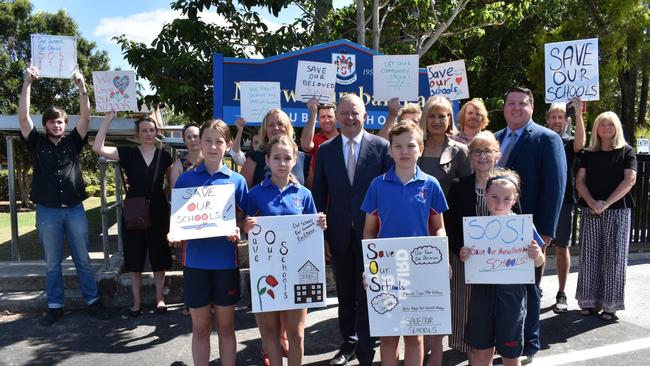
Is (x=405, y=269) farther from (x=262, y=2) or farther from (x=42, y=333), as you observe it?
(x=262, y=2)

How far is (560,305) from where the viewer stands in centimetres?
503

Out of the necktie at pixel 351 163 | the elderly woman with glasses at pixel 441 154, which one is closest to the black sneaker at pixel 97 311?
the necktie at pixel 351 163

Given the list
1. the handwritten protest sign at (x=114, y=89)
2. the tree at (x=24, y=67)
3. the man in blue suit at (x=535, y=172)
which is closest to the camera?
the man in blue suit at (x=535, y=172)

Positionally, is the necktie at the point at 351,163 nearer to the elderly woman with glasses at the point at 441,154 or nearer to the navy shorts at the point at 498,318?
the elderly woman with glasses at the point at 441,154

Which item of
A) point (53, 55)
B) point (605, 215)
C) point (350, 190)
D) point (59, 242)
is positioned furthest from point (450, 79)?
point (59, 242)

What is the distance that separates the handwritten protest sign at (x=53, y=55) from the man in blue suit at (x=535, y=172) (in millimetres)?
3996

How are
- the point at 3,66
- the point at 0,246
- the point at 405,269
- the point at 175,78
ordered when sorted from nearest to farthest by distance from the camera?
the point at 405,269, the point at 175,78, the point at 0,246, the point at 3,66

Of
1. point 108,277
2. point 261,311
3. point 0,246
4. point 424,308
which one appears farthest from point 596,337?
point 0,246

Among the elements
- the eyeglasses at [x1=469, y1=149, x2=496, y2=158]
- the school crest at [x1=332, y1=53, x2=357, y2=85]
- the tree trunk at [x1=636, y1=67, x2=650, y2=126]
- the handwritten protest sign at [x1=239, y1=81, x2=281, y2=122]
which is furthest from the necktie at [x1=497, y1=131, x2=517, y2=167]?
the tree trunk at [x1=636, y1=67, x2=650, y2=126]

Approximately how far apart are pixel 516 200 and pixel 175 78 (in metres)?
5.35

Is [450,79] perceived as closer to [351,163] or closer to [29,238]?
[351,163]

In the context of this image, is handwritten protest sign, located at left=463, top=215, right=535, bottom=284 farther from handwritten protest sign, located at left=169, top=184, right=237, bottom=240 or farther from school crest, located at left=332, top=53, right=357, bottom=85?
school crest, located at left=332, top=53, right=357, bottom=85

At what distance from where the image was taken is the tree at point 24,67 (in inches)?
696

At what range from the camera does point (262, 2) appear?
8.18m
